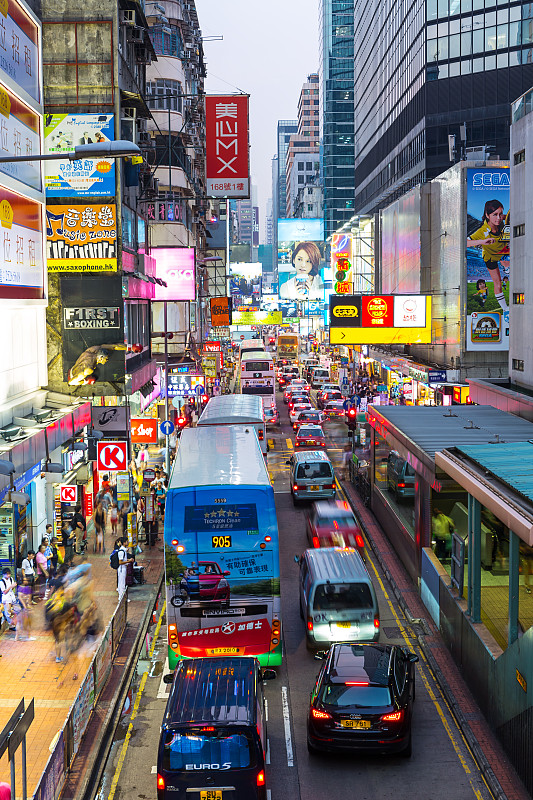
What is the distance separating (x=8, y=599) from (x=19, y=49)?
1461 centimetres

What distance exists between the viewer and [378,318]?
157 feet

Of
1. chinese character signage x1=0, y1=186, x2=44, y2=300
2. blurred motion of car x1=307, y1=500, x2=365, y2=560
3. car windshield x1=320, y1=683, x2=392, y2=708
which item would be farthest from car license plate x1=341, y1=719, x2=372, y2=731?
chinese character signage x1=0, y1=186, x2=44, y2=300

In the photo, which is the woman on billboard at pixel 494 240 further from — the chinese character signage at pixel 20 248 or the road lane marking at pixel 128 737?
the road lane marking at pixel 128 737

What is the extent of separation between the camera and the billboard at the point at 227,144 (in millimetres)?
29391

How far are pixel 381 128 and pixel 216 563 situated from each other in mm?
95261

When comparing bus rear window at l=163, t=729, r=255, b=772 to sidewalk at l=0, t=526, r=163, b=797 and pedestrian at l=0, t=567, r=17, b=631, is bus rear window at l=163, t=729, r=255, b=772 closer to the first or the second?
sidewalk at l=0, t=526, r=163, b=797

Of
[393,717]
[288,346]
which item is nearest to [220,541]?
[393,717]

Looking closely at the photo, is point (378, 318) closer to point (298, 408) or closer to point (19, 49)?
point (298, 408)

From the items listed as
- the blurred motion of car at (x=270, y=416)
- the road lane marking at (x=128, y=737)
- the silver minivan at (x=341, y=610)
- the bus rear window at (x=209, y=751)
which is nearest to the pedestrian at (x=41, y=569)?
the road lane marking at (x=128, y=737)

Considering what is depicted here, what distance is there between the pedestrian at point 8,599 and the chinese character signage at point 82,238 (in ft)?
43.4

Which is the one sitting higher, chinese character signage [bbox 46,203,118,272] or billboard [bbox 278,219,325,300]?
billboard [bbox 278,219,325,300]

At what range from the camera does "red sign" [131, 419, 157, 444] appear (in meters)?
30.6

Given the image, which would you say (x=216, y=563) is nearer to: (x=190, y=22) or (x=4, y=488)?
(x=4, y=488)

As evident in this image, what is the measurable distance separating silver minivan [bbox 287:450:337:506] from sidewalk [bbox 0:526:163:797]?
10664 mm
